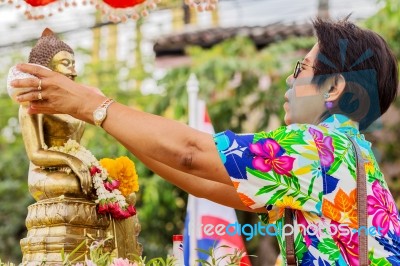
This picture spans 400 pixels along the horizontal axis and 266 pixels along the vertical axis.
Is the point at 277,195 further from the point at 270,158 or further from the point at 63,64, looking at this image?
the point at 63,64

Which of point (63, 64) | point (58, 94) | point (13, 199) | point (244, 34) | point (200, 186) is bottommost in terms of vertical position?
point (200, 186)

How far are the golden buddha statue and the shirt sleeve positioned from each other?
24.5 inches

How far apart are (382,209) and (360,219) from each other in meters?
0.11

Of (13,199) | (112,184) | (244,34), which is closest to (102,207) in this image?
(112,184)

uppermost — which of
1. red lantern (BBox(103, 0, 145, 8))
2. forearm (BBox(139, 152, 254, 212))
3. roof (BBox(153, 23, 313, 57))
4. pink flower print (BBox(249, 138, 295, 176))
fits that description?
roof (BBox(153, 23, 313, 57))

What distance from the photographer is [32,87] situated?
226cm

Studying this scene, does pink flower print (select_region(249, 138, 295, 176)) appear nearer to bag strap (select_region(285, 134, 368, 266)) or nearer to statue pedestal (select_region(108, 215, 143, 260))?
bag strap (select_region(285, 134, 368, 266))

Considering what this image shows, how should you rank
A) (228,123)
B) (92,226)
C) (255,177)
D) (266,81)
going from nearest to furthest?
(255,177), (92,226), (228,123), (266,81)

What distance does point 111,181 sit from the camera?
2.76 m

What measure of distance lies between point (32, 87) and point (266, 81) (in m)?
7.33

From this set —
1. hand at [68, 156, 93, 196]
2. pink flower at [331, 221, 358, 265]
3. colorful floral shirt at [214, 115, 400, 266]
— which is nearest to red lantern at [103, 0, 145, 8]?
hand at [68, 156, 93, 196]

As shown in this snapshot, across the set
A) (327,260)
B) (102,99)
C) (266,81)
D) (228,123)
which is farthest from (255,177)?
(266,81)

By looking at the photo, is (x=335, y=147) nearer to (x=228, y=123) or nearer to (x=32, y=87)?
(x=32, y=87)

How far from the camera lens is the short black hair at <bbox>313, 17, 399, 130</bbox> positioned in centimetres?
242
